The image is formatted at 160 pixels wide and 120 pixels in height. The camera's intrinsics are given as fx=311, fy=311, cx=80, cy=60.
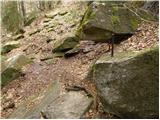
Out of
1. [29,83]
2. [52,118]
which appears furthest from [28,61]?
[52,118]

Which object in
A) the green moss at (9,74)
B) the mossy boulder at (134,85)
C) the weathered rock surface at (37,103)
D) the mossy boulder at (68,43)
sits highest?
the mossy boulder at (134,85)

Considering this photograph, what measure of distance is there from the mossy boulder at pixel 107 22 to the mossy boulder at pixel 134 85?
3.15m

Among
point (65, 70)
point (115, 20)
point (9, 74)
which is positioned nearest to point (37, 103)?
point (65, 70)

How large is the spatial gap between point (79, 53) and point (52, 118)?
481cm

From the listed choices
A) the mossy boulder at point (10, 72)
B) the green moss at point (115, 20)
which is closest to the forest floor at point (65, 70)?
the mossy boulder at point (10, 72)

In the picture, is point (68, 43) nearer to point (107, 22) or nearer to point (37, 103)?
point (107, 22)

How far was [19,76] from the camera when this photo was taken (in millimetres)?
13750

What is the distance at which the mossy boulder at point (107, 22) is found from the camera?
11.0 m

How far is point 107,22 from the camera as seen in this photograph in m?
11.1

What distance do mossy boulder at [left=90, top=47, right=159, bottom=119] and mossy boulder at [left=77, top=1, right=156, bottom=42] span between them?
10.3 ft

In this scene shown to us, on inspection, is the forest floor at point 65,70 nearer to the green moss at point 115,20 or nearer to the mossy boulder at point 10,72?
the mossy boulder at point 10,72

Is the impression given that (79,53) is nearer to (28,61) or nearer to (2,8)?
→ (28,61)

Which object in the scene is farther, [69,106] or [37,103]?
[37,103]

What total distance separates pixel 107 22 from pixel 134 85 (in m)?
3.99
